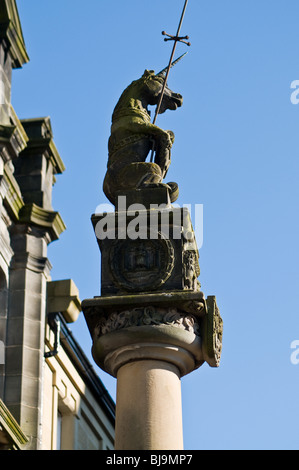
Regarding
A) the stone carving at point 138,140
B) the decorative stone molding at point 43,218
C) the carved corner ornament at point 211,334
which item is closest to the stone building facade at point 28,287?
the decorative stone molding at point 43,218

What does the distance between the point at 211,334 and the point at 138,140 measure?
263cm

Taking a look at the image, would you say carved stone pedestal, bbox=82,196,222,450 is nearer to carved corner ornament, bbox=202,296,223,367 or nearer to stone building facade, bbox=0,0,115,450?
carved corner ornament, bbox=202,296,223,367

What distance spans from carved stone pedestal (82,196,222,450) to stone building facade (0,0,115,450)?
9.33m

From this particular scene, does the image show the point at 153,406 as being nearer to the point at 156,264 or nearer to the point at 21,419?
the point at 156,264

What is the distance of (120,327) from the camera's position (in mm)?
11016

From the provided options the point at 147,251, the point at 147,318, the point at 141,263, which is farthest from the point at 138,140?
the point at 147,318

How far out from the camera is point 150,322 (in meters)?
11.0

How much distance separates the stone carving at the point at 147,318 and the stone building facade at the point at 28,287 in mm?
9528

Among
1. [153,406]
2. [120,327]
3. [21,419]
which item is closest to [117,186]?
[120,327]

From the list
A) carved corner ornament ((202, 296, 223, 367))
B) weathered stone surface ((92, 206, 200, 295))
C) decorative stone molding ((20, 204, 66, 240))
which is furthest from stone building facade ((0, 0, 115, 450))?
carved corner ornament ((202, 296, 223, 367))

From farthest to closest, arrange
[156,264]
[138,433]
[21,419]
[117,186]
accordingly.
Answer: [21,419]
[117,186]
[156,264]
[138,433]

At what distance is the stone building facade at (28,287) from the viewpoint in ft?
73.3

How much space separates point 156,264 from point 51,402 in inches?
580

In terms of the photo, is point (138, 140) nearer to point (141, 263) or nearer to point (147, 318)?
point (141, 263)
